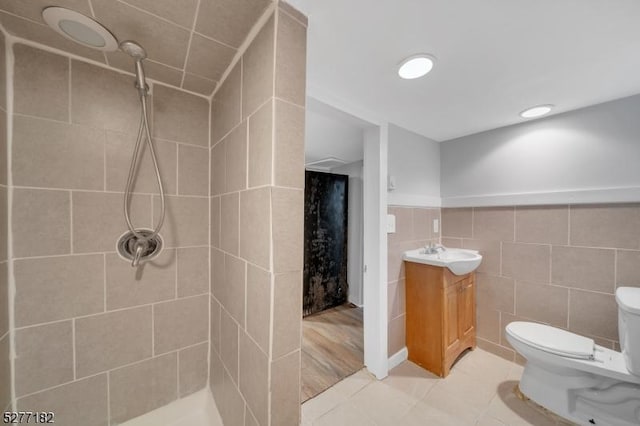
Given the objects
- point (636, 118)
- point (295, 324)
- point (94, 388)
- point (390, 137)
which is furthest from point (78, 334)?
point (636, 118)

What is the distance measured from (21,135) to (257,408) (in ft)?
4.30

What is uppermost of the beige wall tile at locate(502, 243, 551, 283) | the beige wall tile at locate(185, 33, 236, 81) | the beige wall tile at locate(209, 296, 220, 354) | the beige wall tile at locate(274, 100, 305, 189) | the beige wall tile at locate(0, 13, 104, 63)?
the beige wall tile at locate(185, 33, 236, 81)

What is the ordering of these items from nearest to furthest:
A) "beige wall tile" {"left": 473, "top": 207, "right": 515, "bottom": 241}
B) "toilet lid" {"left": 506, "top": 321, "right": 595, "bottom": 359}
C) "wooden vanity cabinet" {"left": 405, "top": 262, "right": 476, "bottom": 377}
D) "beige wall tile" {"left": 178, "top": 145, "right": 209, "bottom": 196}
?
1. "beige wall tile" {"left": 178, "top": 145, "right": 209, "bottom": 196}
2. "toilet lid" {"left": 506, "top": 321, "right": 595, "bottom": 359}
3. "wooden vanity cabinet" {"left": 405, "top": 262, "right": 476, "bottom": 377}
4. "beige wall tile" {"left": 473, "top": 207, "right": 515, "bottom": 241}

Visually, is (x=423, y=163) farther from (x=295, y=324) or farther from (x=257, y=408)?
(x=257, y=408)

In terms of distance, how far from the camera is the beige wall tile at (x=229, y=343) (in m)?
0.89

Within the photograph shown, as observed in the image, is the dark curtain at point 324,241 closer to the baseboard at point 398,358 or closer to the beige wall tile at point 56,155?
the baseboard at point 398,358

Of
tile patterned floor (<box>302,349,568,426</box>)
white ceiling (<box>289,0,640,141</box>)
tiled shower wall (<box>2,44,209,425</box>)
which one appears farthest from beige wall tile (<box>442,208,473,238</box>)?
tiled shower wall (<box>2,44,209,425</box>)

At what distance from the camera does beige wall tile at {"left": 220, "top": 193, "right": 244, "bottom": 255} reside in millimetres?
886

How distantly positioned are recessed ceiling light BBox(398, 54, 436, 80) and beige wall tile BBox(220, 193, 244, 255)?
1.03 meters

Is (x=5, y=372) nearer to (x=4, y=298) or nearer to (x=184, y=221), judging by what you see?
(x=4, y=298)

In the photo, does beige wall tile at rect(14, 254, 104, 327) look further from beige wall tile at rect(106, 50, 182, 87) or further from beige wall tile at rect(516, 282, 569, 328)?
beige wall tile at rect(516, 282, 569, 328)

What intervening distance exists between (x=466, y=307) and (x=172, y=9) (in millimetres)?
2574

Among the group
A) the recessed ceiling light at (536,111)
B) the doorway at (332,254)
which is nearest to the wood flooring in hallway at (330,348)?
the doorway at (332,254)

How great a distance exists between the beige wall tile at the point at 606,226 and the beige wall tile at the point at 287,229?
2089 mm
